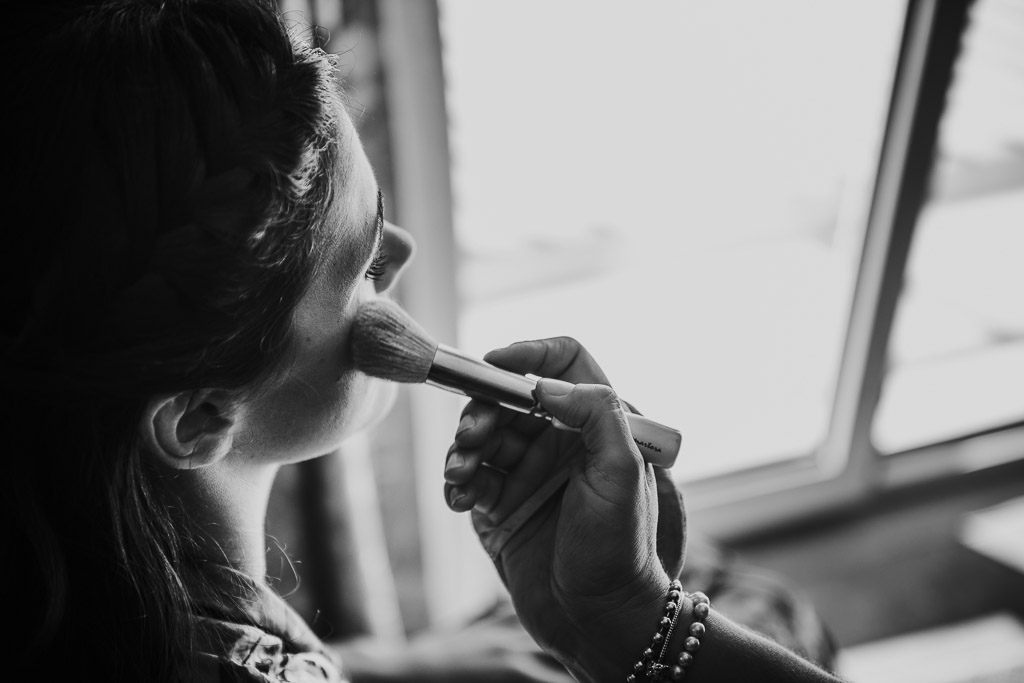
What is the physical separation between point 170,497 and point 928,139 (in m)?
1.24

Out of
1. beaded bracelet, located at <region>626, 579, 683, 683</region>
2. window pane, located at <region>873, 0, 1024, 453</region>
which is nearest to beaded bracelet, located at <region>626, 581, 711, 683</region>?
beaded bracelet, located at <region>626, 579, 683, 683</region>

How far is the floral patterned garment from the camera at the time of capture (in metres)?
0.57

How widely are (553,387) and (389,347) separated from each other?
120mm

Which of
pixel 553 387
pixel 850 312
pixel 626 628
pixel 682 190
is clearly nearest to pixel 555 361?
pixel 553 387

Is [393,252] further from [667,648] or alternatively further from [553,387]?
[667,648]

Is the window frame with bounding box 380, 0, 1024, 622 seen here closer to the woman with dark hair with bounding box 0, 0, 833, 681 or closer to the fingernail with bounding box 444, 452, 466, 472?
the woman with dark hair with bounding box 0, 0, 833, 681

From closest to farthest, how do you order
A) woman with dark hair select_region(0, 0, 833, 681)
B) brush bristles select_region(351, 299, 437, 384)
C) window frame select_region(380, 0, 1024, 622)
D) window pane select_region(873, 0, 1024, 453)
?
woman with dark hair select_region(0, 0, 833, 681), brush bristles select_region(351, 299, 437, 384), window frame select_region(380, 0, 1024, 622), window pane select_region(873, 0, 1024, 453)

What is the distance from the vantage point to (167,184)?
49 centimetres

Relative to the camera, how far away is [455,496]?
0.66 m

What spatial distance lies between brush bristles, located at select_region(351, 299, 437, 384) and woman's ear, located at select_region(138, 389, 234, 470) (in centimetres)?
10

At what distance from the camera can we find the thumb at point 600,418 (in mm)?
603

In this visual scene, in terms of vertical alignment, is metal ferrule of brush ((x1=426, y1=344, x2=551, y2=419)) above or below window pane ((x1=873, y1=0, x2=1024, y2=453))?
above

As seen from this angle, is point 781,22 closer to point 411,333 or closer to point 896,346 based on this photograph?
point 896,346

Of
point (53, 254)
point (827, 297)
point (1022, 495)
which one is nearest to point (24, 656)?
point (53, 254)
